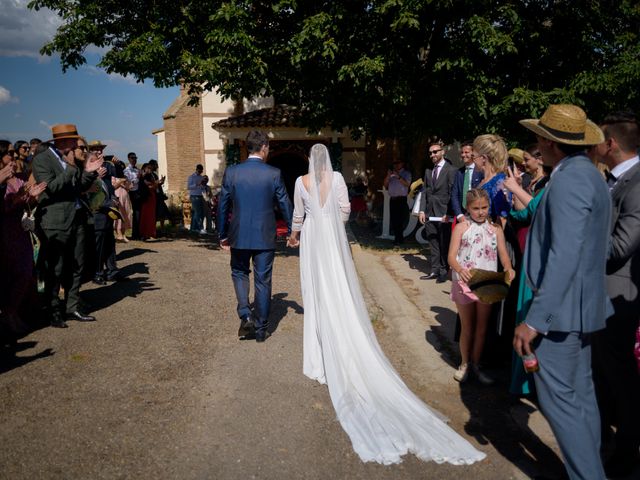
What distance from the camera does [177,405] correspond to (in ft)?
13.4

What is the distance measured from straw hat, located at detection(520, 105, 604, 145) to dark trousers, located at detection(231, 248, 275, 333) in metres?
3.38

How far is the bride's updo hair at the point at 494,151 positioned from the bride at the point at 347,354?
1482 mm

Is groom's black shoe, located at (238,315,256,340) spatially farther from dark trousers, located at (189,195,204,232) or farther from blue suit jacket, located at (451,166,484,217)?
dark trousers, located at (189,195,204,232)

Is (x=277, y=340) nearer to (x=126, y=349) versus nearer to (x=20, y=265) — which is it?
(x=126, y=349)

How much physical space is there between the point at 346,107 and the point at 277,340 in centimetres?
721

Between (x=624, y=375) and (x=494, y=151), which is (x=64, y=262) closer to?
(x=494, y=151)

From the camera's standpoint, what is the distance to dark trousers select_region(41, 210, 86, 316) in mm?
5789

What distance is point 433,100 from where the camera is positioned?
11250 mm

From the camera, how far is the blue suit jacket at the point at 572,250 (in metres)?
2.50

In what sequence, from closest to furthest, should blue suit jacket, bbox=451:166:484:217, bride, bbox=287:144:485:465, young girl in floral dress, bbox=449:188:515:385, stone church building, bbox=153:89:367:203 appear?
bride, bbox=287:144:485:465 < young girl in floral dress, bbox=449:188:515:385 < blue suit jacket, bbox=451:166:484:217 < stone church building, bbox=153:89:367:203

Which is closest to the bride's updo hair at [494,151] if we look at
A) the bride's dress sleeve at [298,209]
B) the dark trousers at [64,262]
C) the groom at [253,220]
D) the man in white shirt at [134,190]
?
the bride's dress sleeve at [298,209]

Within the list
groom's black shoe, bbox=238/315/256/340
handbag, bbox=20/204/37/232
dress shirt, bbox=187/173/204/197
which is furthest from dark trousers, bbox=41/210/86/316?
dress shirt, bbox=187/173/204/197

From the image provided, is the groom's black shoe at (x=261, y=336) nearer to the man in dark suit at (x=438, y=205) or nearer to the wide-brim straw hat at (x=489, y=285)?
the wide-brim straw hat at (x=489, y=285)

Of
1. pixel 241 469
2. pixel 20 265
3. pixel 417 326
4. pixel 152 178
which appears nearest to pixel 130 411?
pixel 241 469
